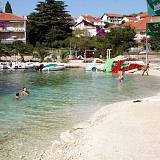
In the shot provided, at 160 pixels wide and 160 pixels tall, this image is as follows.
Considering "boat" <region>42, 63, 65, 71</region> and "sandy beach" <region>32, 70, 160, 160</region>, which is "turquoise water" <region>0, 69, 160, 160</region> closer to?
"sandy beach" <region>32, 70, 160, 160</region>

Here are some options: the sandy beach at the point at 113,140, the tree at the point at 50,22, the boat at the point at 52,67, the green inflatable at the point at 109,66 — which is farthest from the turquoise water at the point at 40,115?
the tree at the point at 50,22

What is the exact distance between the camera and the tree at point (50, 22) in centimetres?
8956

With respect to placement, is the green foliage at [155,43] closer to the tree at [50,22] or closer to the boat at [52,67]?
the tree at [50,22]

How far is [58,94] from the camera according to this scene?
31.1 metres

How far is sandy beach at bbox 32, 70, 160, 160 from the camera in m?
11.8

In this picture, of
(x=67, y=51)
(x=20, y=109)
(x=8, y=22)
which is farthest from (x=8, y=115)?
(x=8, y=22)

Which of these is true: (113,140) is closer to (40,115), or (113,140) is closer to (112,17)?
(40,115)

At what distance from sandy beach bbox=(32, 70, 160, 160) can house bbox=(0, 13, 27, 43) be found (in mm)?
79246

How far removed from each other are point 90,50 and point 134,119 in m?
67.6

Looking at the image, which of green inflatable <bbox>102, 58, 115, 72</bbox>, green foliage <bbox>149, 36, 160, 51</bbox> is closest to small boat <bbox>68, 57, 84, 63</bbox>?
green inflatable <bbox>102, 58, 115, 72</bbox>

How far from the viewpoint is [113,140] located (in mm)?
13453

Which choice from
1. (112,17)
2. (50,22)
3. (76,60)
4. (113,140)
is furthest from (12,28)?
(113,140)

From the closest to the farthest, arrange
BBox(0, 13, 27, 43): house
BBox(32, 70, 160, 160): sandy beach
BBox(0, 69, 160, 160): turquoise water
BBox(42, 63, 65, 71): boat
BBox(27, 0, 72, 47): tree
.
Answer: BBox(32, 70, 160, 160): sandy beach
BBox(0, 69, 160, 160): turquoise water
BBox(42, 63, 65, 71): boat
BBox(27, 0, 72, 47): tree
BBox(0, 13, 27, 43): house

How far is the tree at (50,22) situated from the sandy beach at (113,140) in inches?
2841
